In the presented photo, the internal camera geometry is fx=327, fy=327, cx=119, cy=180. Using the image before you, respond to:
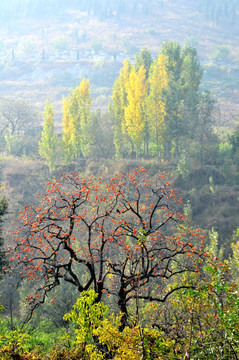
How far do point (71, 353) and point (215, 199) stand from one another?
99.8 ft

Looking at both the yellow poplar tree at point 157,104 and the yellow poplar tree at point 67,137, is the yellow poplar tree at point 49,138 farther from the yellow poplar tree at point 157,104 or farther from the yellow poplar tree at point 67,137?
the yellow poplar tree at point 157,104

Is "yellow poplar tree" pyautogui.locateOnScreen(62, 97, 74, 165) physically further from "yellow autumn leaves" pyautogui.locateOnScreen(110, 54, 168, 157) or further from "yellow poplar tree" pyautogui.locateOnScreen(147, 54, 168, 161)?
"yellow poplar tree" pyautogui.locateOnScreen(147, 54, 168, 161)

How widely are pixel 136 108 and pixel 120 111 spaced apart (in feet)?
12.2

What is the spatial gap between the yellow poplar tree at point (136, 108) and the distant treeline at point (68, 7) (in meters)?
123

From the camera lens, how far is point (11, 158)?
44844 millimetres

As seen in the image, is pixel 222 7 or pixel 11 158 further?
pixel 222 7

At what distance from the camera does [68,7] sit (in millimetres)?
160875

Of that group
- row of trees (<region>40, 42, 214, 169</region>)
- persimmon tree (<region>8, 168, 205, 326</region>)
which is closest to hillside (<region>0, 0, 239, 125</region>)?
row of trees (<region>40, 42, 214, 169</region>)

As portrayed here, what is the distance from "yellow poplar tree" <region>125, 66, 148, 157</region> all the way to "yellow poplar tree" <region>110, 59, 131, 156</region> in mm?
1751

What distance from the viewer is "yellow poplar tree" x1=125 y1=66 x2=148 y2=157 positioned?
40438 millimetres

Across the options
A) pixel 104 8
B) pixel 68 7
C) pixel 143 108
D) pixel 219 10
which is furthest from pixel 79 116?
pixel 68 7

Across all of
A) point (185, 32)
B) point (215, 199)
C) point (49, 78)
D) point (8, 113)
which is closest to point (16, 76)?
point (49, 78)

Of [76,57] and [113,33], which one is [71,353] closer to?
[76,57]

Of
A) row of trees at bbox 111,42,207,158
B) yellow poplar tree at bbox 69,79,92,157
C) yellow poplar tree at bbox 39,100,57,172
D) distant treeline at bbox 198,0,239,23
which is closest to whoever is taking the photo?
row of trees at bbox 111,42,207,158
